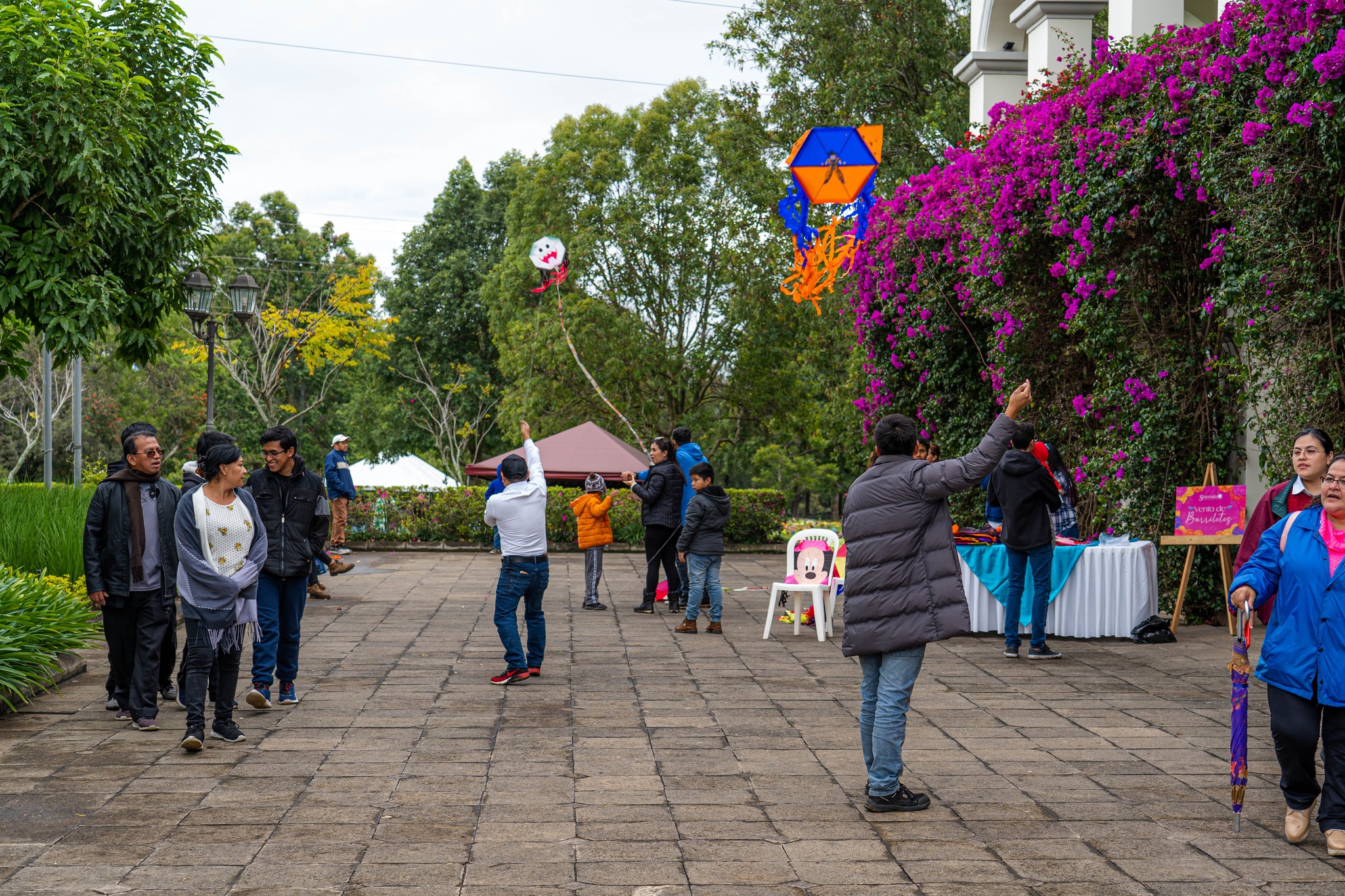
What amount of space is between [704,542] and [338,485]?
7.06 meters

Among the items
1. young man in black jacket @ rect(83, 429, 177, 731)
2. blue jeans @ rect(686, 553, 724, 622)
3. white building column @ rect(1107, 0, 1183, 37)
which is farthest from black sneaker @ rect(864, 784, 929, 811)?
white building column @ rect(1107, 0, 1183, 37)

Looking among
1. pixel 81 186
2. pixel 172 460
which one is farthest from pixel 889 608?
pixel 172 460

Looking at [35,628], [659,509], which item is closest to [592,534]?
[659,509]

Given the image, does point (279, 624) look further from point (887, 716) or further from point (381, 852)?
point (887, 716)

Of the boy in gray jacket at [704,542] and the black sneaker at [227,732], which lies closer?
the black sneaker at [227,732]

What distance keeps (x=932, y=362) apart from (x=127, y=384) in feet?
106

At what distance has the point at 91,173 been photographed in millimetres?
8539

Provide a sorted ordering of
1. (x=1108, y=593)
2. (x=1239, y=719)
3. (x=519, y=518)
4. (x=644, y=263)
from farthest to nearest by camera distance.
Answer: (x=644, y=263) → (x=1108, y=593) → (x=519, y=518) → (x=1239, y=719)

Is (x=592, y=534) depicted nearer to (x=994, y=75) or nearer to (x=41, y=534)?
(x=41, y=534)

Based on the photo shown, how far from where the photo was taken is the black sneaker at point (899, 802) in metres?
5.07

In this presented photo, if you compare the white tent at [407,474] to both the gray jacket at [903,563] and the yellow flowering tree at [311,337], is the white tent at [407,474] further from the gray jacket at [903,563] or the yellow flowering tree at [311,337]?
the gray jacket at [903,563]

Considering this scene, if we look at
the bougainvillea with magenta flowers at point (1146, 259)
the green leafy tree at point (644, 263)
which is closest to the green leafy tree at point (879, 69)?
the green leafy tree at point (644, 263)

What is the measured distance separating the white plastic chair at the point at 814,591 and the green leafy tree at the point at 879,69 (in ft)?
43.3

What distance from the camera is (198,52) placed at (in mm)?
10320
